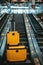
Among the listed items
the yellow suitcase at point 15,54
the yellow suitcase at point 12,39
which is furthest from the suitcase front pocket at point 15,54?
the yellow suitcase at point 12,39

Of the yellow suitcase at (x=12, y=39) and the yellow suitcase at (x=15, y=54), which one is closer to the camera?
the yellow suitcase at (x=15, y=54)

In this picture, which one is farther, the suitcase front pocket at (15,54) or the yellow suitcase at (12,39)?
the yellow suitcase at (12,39)

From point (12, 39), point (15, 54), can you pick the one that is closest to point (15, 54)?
point (15, 54)

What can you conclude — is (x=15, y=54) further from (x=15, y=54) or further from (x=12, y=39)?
(x=12, y=39)

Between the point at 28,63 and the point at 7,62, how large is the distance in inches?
26.8

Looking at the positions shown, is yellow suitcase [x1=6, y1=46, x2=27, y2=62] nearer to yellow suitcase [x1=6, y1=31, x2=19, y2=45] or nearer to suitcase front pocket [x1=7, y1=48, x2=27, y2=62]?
suitcase front pocket [x1=7, y1=48, x2=27, y2=62]

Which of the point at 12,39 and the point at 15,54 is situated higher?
the point at 15,54

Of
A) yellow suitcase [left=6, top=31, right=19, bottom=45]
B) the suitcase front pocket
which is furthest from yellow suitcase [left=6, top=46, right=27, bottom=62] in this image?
yellow suitcase [left=6, top=31, right=19, bottom=45]

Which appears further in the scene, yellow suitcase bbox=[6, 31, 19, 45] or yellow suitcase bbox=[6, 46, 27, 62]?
yellow suitcase bbox=[6, 31, 19, 45]

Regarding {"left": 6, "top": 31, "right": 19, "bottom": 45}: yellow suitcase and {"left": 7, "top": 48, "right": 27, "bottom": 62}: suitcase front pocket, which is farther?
{"left": 6, "top": 31, "right": 19, "bottom": 45}: yellow suitcase

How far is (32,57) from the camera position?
24.7 ft

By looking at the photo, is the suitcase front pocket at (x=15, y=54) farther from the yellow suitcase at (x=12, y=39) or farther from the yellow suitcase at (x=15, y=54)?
the yellow suitcase at (x=12, y=39)

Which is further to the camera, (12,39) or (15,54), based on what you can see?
(12,39)

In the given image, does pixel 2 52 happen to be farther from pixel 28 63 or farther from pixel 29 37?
pixel 29 37
